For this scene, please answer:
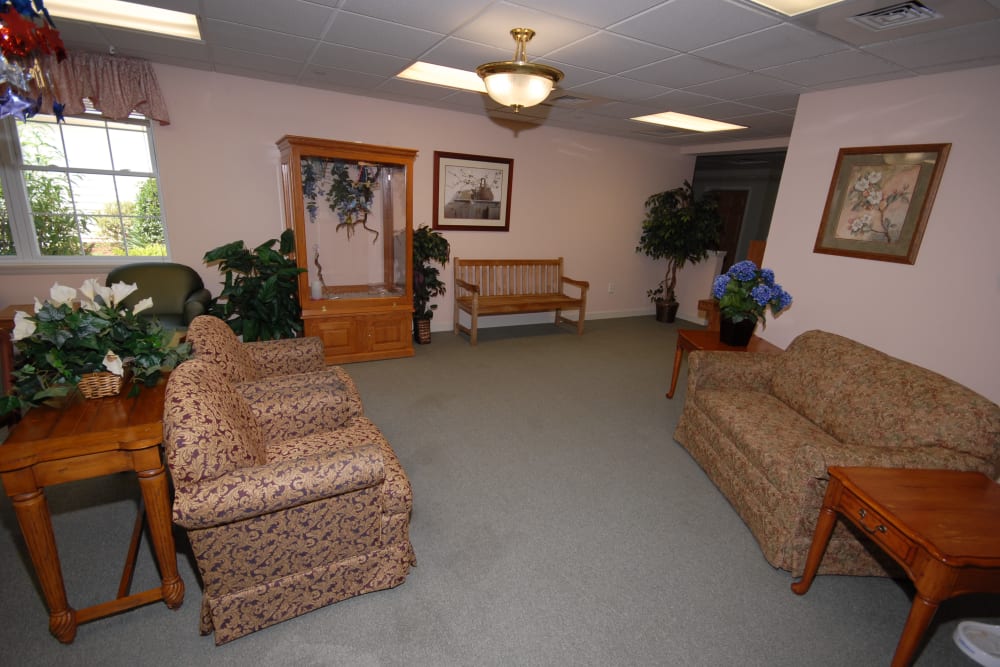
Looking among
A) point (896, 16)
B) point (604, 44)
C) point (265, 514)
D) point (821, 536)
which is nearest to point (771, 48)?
point (896, 16)

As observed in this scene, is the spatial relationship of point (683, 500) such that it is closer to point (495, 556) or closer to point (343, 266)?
point (495, 556)

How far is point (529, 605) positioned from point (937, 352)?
304 centimetres

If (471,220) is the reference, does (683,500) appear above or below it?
below

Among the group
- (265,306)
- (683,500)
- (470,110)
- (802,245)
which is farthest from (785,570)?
(470,110)

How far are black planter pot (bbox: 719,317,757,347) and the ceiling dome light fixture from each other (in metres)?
2.07

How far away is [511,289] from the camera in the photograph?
18.5 feet

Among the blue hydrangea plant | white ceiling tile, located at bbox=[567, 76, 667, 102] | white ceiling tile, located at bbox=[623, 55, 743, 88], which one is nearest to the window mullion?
white ceiling tile, located at bbox=[567, 76, 667, 102]

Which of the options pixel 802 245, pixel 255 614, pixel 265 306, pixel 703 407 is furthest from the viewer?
pixel 265 306

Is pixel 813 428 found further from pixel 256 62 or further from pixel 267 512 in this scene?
pixel 256 62

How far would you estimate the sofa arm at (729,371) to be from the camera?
111 inches

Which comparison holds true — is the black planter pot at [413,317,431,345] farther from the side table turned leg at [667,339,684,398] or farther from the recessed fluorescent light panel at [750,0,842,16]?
the recessed fluorescent light panel at [750,0,842,16]

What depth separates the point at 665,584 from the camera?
191cm

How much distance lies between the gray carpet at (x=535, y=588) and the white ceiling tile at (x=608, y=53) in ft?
8.30

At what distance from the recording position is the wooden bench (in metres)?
5.03
